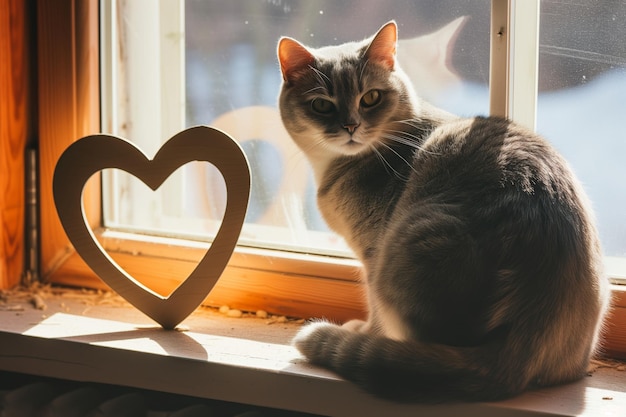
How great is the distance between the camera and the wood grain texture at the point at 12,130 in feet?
5.42

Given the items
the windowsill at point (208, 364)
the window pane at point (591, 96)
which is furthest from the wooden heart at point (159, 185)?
the window pane at point (591, 96)

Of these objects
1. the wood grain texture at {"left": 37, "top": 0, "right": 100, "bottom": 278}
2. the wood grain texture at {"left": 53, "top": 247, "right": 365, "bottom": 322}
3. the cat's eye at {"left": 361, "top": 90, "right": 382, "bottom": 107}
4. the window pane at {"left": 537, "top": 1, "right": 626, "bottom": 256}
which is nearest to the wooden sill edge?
the wood grain texture at {"left": 53, "top": 247, "right": 365, "bottom": 322}

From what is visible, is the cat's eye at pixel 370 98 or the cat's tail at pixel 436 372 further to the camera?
the cat's eye at pixel 370 98

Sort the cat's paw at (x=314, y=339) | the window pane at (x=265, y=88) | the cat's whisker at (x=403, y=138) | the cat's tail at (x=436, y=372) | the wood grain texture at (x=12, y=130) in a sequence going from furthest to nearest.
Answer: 1. the wood grain texture at (x=12, y=130)
2. the window pane at (x=265, y=88)
3. the cat's whisker at (x=403, y=138)
4. the cat's paw at (x=314, y=339)
5. the cat's tail at (x=436, y=372)

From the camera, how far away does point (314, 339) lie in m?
1.30

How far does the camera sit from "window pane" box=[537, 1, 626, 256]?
1.37m

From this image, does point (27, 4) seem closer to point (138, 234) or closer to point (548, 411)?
point (138, 234)

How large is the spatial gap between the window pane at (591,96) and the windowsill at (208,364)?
1.10 ft

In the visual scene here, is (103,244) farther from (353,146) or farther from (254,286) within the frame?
(353,146)

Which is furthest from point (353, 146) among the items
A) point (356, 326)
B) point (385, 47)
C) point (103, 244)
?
point (103, 244)

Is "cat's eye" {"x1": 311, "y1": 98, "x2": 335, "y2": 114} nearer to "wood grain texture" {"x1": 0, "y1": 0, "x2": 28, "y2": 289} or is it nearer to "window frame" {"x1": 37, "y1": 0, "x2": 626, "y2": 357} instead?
"window frame" {"x1": 37, "y1": 0, "x2": 626, "y2": 357}

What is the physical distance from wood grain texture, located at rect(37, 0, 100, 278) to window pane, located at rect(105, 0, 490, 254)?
0.09 m

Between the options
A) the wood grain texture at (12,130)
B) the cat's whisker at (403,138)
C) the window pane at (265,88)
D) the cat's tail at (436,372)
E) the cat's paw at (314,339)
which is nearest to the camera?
the cat's tail at (436,372)

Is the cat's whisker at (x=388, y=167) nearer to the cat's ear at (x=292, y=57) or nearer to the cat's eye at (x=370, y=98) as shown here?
the cat's eye at (x=370, y=98)
